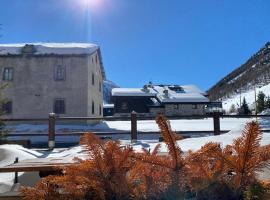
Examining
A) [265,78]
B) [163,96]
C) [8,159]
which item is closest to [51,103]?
[8,159]

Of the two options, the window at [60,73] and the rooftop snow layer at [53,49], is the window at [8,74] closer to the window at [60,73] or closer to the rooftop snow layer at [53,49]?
the rooftop snow layer at [53,49]

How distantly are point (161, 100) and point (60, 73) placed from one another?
24.6 meters

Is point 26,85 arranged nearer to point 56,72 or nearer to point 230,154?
point 56,72

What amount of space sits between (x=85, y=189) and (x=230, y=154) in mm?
629

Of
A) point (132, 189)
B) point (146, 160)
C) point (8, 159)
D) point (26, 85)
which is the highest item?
point (26, 85)

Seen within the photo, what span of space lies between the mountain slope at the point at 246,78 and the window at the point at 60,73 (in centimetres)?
6714

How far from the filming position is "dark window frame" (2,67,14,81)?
98.9 feet

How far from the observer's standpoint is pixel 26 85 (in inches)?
1186

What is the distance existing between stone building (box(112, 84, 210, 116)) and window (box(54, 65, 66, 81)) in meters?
22.7

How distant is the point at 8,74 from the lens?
30.2m

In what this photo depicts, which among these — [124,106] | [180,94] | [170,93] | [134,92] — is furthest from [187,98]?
[124,106]

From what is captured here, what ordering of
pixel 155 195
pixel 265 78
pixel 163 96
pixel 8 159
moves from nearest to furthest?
pixel 155 195, pixel 8 159, pixel 163 96, pixel 265 78

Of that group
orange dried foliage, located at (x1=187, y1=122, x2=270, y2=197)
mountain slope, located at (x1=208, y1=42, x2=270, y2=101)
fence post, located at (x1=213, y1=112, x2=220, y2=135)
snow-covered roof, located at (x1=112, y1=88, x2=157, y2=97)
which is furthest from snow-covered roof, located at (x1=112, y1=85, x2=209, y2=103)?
orange dried foliage, located at (x1=187, y1=122, x2=270, y2=197)

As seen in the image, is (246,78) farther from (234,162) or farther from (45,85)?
A: (234,162)
